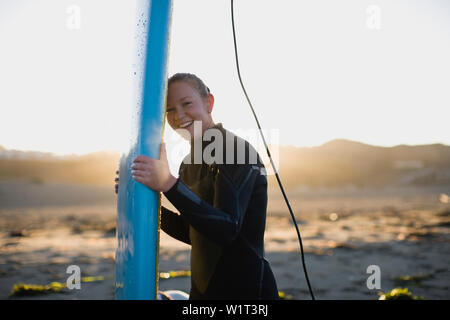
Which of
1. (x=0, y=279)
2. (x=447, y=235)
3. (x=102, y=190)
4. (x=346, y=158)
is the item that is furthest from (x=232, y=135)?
(x=346, y=158)

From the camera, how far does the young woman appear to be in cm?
141

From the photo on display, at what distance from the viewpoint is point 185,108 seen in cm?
161

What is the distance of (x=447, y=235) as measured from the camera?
26.9 feet

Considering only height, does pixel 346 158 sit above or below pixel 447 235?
above

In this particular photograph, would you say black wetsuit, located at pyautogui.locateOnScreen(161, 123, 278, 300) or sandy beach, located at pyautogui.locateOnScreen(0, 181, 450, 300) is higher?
black wetsuit, located at pyautogui.locateOnScreen(161, 123, 278, 300)

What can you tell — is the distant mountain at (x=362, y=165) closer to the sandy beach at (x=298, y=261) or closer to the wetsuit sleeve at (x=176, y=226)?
the sandy beach at (x=298, y=261)

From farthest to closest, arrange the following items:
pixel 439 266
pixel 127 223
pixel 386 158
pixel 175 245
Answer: pixel 386 158
pixel 175 245
pixel 439 266
pixel 127 223

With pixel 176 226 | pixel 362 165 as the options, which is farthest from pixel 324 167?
pixel 176 226

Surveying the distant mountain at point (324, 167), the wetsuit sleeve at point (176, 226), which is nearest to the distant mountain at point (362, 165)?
the distant mountain at point (324, 167)

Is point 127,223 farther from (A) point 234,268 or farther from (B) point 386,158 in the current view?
(B) point 386,158

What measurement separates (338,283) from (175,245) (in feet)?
15.2

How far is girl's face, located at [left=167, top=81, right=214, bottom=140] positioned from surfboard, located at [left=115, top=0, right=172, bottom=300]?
0.13 meters

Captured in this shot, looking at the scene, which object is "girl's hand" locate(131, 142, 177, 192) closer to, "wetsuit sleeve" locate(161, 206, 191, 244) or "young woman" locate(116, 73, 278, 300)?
"young woman" locate(116, 73, 278, 300)

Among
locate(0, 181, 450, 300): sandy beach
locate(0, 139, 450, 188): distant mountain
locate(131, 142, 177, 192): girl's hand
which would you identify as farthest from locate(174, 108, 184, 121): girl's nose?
locate(0, 139, 450, 188): distant mountain
